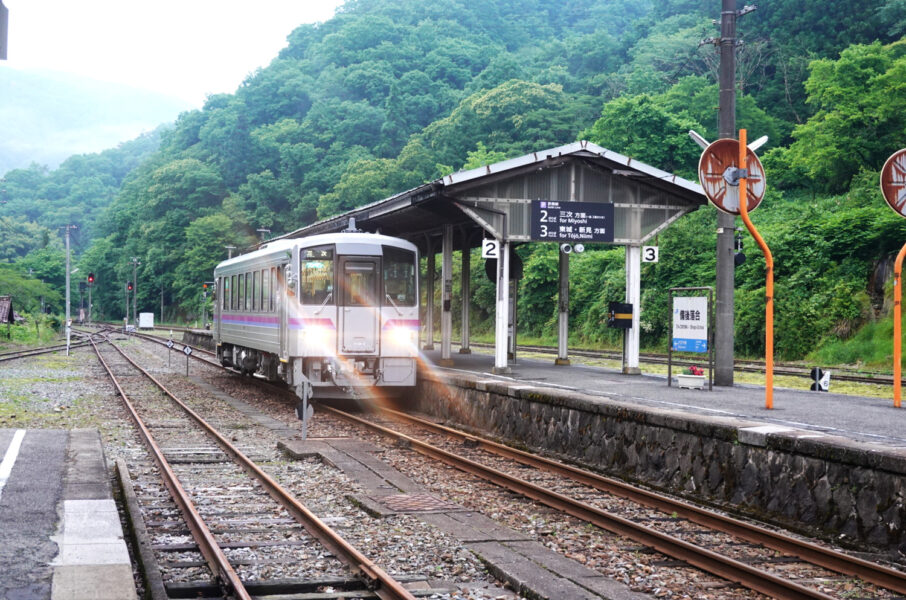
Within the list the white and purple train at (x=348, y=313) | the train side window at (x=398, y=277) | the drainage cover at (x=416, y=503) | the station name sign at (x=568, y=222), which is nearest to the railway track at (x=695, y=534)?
the drainage cover at (x=416, y=503)

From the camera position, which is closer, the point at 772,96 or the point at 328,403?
the point at 328,403

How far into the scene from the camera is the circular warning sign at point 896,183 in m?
10.7

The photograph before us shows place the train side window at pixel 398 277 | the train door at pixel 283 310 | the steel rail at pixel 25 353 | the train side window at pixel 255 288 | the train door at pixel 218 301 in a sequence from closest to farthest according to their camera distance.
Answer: the train door at pixel 283 310
the train side window at pixel 398 277
the train side window at pixel 255 288
the train door at pixel 218 301
the steel rail at pixel 25 353

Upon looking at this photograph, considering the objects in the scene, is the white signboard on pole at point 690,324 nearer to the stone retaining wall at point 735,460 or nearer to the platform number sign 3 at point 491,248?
the stone retaining wall at point 735,460

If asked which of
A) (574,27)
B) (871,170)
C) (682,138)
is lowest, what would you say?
(871,170)

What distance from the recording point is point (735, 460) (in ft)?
29.3

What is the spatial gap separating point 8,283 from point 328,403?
162ft

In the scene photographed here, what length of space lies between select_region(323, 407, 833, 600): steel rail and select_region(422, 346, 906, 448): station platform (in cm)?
249

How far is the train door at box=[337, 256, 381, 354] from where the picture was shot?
16344 millimetres

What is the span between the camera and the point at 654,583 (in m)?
6.16

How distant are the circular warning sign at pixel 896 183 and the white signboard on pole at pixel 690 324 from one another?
3.45 meters

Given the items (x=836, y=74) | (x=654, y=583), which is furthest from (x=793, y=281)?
(x=654, y=583)

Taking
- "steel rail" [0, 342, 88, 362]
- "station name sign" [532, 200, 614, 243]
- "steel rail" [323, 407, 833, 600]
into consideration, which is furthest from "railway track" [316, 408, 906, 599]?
"steel rail" [0, 342, 88, 362]

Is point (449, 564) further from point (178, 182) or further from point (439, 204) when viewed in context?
point (178, 182)
